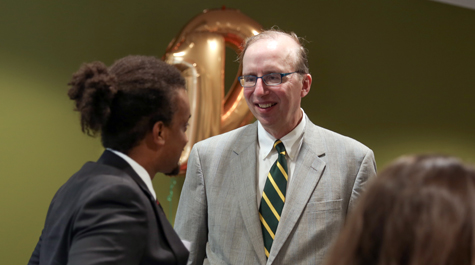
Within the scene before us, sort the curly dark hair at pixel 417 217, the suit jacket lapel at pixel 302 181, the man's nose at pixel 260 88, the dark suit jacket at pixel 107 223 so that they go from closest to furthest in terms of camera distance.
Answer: the curly dark hair at pixel 417 217 → the dark suit jacket at pixel 107 223 → the suit jacket lapel at pixel 302 181 → the man's nose at pixel 260 88

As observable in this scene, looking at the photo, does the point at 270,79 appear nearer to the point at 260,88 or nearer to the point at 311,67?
the point at 260,88

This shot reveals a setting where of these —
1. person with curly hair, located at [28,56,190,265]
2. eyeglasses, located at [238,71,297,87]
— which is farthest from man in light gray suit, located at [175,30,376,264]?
person with curly hair, located at [28,56,190,265]

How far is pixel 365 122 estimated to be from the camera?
449cm

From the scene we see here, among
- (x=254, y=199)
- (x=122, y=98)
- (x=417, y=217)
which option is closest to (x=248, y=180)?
(x=254, y=199)

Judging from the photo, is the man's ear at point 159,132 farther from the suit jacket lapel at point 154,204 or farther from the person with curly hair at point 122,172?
the suit jacket lapel at point 154,204

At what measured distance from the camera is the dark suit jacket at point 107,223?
1.00 metres

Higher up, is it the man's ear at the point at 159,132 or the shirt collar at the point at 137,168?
the man's ear at the point at 159,132

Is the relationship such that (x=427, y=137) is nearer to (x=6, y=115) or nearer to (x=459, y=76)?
(x=459, y=76)

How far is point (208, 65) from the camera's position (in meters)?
3.05

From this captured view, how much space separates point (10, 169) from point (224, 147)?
5.80 feet

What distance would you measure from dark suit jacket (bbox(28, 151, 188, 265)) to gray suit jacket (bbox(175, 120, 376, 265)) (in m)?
0.60

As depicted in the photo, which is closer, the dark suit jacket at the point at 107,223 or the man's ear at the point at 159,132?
the dark suit jacket at the point at 107,223

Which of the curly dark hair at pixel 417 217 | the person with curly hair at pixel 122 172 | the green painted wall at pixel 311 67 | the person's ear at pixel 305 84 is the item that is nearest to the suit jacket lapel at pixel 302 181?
the person's ear at pixel 305 84

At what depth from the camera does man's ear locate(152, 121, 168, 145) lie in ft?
4.00
